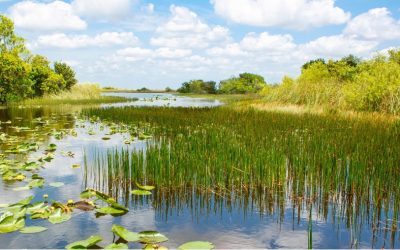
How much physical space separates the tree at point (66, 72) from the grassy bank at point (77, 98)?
0.74m

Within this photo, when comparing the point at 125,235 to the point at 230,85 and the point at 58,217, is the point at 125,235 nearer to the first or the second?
the point at 58,217

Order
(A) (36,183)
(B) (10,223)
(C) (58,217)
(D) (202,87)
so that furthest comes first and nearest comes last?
(D) (202,87), (A) (36,183), (C) (58,217), (B) (10,223)

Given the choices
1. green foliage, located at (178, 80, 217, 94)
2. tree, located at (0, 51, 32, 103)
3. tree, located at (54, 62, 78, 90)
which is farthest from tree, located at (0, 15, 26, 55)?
green foliage, located at (178, 80, 217, 94)

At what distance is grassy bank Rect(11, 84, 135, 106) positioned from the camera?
1407 inches

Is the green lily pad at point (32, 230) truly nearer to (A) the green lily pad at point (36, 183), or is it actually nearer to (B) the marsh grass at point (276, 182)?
(B) the marsh grass at point (276, 182)

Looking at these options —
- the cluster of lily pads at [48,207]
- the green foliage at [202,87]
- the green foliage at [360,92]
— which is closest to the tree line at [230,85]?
the green foliage at [202,87]

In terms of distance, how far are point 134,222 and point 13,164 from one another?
4.80 m

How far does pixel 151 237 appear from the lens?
4.35m

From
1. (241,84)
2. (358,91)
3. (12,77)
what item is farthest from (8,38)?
(241,84)

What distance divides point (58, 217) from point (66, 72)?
4279 centimetres

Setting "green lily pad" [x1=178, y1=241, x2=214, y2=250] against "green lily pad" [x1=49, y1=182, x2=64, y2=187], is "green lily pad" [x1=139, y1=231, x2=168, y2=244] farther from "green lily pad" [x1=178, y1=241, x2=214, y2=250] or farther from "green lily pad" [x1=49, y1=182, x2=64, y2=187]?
"green lily pad" [x1=49, y1=182, x2=64, y2=187]

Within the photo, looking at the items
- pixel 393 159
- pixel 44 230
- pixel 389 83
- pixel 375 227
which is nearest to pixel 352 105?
pixel 389 83

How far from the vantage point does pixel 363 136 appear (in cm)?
986

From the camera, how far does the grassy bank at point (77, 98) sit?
35750mm
